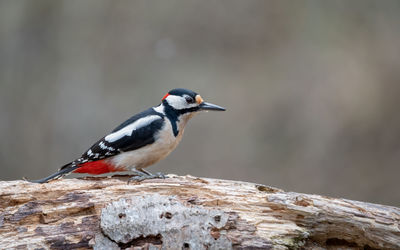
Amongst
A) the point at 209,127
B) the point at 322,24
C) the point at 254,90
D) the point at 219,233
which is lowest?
the point at 219,233

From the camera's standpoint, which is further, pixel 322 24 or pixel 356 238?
pixel 322 24

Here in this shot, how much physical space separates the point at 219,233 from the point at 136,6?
4425mm

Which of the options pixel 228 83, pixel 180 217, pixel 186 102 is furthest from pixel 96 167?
pixel 228 83

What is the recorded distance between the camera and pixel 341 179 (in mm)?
5770

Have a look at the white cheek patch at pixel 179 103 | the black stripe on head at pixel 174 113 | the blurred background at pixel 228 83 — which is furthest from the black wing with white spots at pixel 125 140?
the blurred background at pixel 228 83

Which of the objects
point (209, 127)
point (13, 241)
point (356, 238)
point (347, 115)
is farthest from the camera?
point (209, 127)

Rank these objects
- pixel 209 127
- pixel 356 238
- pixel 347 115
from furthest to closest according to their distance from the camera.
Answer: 1. pixel 209 127
2. pixel 347 115
3. pixel 356 238

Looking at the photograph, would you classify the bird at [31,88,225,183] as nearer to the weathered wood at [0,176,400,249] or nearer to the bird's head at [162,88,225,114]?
the bird's head at [162,88,225,114]

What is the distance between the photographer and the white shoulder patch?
327 cm

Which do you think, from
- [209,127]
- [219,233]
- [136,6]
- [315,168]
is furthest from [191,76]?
[219,233]

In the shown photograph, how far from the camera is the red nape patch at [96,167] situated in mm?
3230

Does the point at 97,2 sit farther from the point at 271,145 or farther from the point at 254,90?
the point at 271,145

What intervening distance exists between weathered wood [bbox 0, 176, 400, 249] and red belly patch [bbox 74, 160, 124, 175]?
1.03ft

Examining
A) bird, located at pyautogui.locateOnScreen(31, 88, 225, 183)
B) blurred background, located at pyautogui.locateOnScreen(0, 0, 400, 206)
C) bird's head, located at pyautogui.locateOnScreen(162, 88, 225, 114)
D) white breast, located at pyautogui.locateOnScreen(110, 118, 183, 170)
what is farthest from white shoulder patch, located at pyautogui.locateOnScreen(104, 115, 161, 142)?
blurred background, located at pyautogui.locateOnScreen(0, 0, 400, 206)
